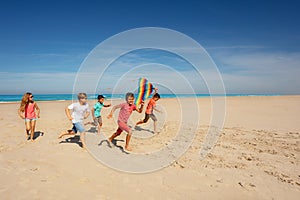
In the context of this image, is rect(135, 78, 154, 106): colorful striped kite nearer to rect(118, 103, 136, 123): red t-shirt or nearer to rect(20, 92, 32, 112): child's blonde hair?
rect(118, 103, 136, 123): red t-shirt

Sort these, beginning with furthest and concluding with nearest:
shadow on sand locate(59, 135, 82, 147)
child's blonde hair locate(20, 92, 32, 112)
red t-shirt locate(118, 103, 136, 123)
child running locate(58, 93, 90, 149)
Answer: child's blonde hair locate(20, 92, 32, 112) < shadow on sand locate(59, 135, 82, 147) < child running locate(58, 93, 90, 149) < red t-shirt locate(118, 103, 136, 123)

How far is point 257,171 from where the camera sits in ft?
18.6

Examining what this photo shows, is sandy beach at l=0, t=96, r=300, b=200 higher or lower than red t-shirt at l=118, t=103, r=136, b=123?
lower

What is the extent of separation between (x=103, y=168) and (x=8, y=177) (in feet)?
6.86

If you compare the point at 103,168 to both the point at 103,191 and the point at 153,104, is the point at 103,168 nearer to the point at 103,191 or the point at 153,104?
the point at 103,191

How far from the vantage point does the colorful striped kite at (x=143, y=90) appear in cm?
1049

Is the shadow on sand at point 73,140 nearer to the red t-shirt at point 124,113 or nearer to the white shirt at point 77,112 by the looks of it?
the white shirt at point 77,112

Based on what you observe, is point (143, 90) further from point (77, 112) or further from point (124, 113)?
point (77, 112)

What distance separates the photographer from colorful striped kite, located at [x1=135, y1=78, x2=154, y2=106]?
1049cm

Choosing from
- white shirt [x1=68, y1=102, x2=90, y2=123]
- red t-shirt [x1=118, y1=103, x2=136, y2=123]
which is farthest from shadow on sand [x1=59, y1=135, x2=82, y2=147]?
red t-shirt [x1=118, y1=103, x2=136, y2=123]

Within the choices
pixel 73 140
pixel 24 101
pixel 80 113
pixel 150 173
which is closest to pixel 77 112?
pixel 80 113

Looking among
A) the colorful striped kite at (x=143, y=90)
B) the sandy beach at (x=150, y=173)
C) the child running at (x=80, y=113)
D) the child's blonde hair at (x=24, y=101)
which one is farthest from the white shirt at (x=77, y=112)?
the colorful striped kite at (x=143, y=90)

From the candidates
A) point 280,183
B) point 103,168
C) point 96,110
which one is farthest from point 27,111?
point 280,183

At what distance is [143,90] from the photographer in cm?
1065
